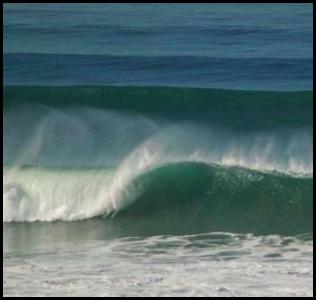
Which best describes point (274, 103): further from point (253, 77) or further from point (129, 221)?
point (129, 221)

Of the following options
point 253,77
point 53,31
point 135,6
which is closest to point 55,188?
point 253,77

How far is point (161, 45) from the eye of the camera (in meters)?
14.9

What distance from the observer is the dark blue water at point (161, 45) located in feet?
45.2

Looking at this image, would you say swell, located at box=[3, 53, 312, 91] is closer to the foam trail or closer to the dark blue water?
the dark blue water

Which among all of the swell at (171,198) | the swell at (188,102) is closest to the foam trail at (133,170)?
the swell at (171,198)

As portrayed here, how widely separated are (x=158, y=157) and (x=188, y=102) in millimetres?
1369

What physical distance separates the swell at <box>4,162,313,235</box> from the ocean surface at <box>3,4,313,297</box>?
0.06 feet

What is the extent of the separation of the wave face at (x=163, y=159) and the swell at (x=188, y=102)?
0.04ft

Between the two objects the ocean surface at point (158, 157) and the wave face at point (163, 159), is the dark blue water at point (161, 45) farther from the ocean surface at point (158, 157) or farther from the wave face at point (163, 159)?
the wave face at point (163, 159)

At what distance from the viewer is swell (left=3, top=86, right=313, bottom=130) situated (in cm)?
1225

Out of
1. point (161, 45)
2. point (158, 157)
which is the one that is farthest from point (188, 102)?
point (161, 45)

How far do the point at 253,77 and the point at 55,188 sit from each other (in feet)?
11.7

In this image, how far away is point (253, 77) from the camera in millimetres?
13742

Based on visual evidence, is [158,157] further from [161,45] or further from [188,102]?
[161,45]
